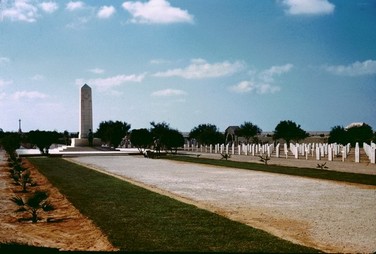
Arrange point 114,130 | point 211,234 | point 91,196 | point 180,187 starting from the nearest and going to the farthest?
point 211,234
point 91,196
point 180,187
point 114,130

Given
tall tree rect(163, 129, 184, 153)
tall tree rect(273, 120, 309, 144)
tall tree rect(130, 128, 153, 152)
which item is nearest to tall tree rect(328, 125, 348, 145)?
tall tree rect(273, 120, 309, 144)

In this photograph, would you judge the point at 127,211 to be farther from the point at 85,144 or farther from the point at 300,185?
the point at 85,144

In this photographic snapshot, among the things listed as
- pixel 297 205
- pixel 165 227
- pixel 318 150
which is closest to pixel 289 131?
pixel 318 150

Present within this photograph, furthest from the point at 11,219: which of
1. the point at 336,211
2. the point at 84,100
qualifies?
the point at 84,100

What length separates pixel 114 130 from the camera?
73.1 metres

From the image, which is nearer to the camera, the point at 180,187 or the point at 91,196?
the point at 91,196

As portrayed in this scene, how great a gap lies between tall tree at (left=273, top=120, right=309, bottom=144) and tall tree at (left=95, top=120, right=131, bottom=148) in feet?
89.4

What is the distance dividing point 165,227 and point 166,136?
1582 inches

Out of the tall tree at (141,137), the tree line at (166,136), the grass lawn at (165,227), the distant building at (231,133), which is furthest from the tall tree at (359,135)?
the grass lawn at (165,227)

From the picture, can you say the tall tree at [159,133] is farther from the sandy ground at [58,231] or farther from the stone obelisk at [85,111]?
the sandy ground at [58,231]

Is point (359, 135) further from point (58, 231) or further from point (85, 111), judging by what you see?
point (58, 231)

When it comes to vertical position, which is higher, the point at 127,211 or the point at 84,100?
the point at 84,100

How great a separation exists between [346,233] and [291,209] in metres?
2.65

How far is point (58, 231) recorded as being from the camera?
8.48 metres
